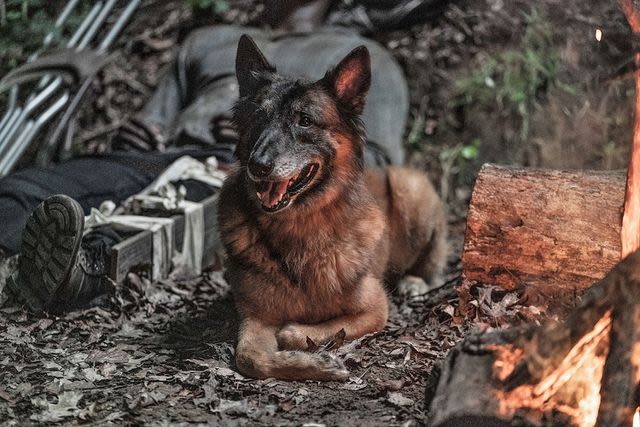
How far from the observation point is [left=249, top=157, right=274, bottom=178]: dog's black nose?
3.47 meters

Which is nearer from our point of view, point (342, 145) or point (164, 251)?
point (342, 145)

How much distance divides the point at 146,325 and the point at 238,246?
85 cm

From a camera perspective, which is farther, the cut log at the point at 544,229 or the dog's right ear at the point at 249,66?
the dog's right ear at the point at 249,66

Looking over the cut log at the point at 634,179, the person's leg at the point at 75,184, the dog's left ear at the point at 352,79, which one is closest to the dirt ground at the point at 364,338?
the cut log at the point at 634,179

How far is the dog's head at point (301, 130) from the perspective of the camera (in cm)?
359

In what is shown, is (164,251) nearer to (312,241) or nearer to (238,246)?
(238,246)

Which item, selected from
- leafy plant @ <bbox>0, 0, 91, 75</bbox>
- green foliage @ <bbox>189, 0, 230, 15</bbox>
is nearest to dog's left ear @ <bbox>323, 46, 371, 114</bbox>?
leafy plant @ <bbox>0, 0, 91, 75</bbox>

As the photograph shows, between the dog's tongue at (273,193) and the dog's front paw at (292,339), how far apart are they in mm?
669

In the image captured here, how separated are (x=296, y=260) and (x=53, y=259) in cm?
135

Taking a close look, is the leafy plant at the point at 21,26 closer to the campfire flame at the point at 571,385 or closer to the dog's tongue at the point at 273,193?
the dog's tongue at the point at 273,193

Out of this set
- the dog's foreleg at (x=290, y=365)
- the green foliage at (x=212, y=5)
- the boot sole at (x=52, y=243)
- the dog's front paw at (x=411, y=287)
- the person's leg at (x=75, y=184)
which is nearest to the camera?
the dog's foreleg at (x=290, y=365)

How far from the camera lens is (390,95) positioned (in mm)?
6383

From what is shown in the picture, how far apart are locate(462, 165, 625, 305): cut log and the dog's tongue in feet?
3.55

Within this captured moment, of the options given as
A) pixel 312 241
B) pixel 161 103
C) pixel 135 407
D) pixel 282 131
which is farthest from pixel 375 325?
pixel 161 103
